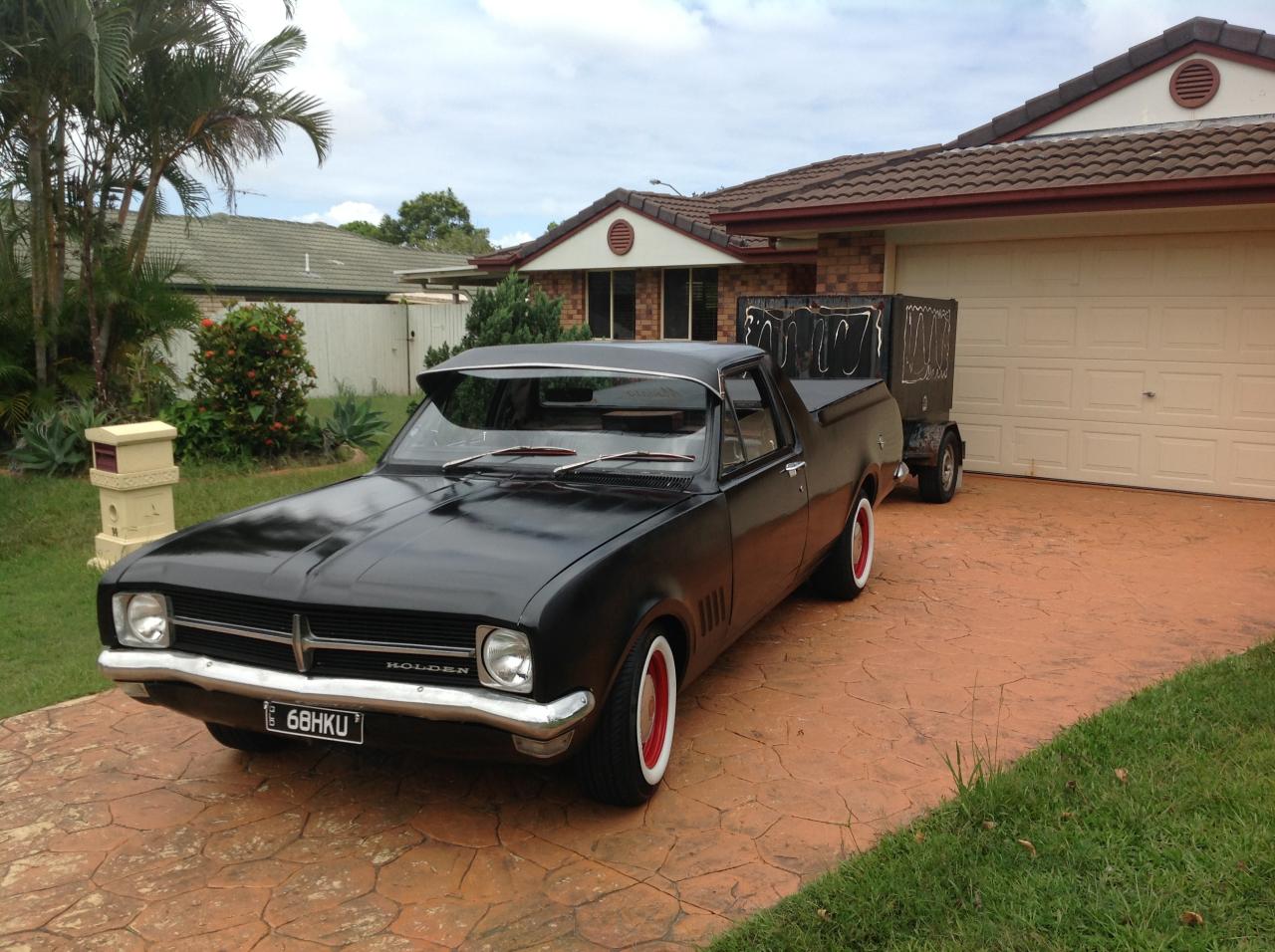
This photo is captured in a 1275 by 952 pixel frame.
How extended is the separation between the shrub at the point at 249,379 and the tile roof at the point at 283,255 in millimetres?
12682

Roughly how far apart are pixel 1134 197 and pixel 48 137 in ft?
34.4

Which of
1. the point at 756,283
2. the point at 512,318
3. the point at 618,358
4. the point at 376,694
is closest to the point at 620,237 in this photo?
the point at 756,283

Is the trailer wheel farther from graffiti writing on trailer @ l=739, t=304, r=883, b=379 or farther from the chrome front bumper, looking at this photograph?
the chrome front bumper

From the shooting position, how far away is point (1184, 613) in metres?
6.21

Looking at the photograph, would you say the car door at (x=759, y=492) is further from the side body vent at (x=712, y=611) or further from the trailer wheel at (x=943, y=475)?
the trailer wheel at (x=943, y=475)

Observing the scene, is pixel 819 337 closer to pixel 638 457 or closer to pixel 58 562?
pixel 638 457

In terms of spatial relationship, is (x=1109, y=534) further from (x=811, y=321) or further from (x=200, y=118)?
(x=200, y=118)

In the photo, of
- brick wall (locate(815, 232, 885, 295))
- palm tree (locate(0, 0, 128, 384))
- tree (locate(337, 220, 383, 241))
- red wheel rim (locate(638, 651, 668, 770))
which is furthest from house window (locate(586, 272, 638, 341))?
tree (locate(337, 220, 383, 241))

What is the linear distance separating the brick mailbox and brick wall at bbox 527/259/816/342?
9.17m

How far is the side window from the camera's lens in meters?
4.70

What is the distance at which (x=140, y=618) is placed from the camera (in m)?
3.75

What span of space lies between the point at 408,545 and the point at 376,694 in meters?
0.56

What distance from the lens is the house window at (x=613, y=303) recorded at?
1933 cm

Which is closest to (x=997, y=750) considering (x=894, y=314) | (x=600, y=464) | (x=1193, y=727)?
(x=1193, y=727)
